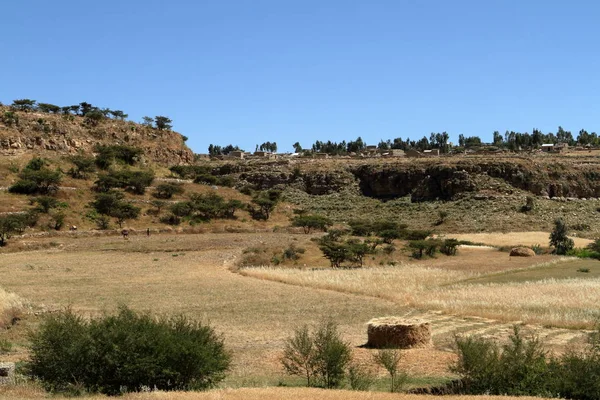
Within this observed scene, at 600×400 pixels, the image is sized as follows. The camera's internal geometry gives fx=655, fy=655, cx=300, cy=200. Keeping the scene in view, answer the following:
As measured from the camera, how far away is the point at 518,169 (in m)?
106

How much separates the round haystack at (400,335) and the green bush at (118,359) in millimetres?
7834

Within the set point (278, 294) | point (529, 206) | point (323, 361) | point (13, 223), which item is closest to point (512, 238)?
point (529, 206)

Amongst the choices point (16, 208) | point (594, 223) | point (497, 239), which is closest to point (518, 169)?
point (594, 223)

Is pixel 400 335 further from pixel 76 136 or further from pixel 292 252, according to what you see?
pixel 76 136

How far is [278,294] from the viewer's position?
34.1 metres

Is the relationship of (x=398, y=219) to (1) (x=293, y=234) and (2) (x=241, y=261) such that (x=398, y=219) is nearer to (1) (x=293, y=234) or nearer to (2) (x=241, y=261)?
(1) (x=293, y=234)

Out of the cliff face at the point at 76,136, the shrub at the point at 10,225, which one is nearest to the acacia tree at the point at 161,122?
the cliff face at the point at 76,136

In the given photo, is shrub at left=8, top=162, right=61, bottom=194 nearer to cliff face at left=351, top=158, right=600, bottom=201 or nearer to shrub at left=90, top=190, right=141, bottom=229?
shrub at left=90, top=190, right=141, bottom=229

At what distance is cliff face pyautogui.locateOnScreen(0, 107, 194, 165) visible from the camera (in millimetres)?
83750

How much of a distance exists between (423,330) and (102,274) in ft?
82.2

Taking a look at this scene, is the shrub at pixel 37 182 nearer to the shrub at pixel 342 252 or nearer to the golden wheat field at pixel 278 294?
the golden wheat field at pixel 278 294

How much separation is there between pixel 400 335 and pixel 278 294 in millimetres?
13537

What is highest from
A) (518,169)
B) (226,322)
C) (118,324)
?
(518,169)

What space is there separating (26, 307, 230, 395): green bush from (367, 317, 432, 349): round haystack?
783cm
